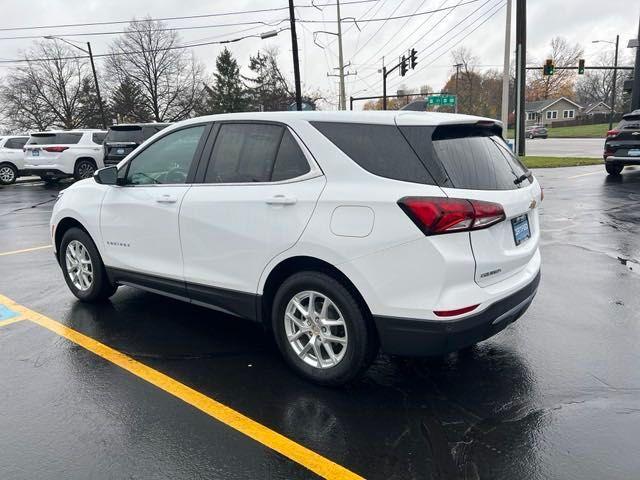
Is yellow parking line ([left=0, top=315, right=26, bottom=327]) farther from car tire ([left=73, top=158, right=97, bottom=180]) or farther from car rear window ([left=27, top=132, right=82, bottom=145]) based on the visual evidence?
car rear window ([left=27, top=132, right=82, bottom=145])

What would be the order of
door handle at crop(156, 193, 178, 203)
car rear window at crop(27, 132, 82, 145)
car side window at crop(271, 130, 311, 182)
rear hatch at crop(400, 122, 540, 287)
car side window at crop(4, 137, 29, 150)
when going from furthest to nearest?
car side window at crop(4, 137, 29, 150) < car rear window at crop(27, 132, 82, 145) < door handle at crop(156, 193, 178, 203) < car side window at crop(271, 130, 311, 182) < rear hatch at crop(400, 122, 540, 287)

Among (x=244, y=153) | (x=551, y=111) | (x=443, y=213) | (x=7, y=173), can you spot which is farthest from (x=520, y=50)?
(x=551, y=111)

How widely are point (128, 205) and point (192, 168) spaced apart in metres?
0.79

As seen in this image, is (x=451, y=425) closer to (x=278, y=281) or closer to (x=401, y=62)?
(x=278, y=281)

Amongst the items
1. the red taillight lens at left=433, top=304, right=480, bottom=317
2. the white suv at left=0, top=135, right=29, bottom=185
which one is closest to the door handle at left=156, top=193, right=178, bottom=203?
the red taillight lens at left=433, top=304, right=480, bottom=317

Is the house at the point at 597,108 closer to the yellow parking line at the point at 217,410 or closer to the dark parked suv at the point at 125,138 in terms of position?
the dark parked suv at the point at 125,138

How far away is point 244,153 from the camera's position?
12.4 ft

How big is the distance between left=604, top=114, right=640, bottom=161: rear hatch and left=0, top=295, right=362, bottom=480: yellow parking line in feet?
48.6

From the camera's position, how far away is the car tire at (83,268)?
16.2 ft

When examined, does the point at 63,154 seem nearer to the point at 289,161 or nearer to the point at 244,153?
the point at 244,153

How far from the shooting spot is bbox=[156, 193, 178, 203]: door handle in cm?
407

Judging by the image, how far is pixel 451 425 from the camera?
297cm

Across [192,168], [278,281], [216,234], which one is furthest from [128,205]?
[278,281]

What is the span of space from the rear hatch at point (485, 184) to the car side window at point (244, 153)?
3.19 ft
